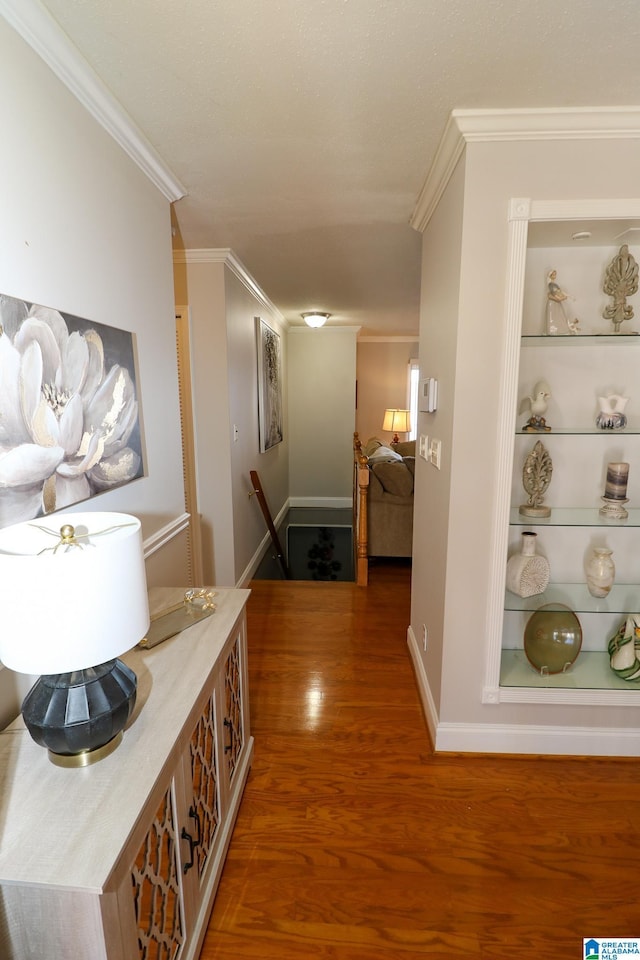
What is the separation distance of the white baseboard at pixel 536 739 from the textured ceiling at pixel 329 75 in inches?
89.3

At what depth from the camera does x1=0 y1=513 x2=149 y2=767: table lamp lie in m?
0.74

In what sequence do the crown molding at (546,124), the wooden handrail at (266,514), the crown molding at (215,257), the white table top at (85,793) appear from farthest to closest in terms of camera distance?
the wooden handrail at (266,514)
the crown molding at (215,257)
the crown molding at (546,124)
the white table top at (85,793)

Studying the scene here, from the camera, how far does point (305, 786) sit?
172cm

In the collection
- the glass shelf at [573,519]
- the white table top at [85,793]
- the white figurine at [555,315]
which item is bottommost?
the white table top at [85,793]

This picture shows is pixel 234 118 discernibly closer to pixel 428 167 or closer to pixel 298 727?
pixel 428 167

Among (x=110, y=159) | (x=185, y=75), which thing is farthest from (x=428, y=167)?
(x=110, y=159)

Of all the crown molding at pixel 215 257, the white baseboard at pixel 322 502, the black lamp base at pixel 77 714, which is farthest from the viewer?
the white baseboard at pixel 322 502

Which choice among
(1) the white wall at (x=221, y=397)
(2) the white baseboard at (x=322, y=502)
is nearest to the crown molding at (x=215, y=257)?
(1) the white wall at (x=221, y=397)

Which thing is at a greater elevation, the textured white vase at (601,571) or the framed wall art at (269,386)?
the framed wall art at (269,386)

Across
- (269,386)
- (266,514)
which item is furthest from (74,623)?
(269,386)

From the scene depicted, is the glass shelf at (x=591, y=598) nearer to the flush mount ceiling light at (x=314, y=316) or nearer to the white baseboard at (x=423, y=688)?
the white baseboard at (x=423, y=688)

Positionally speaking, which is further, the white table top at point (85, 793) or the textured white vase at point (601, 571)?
the textured white vase at point (601, 571)

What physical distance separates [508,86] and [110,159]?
1.30 meters

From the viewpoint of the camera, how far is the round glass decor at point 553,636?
6.03 feet
